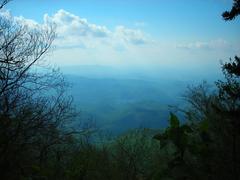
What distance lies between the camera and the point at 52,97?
1235 centimetres

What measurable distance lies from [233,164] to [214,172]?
0.70m

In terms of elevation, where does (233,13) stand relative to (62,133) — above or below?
above

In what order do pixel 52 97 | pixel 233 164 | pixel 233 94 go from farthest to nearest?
Result: 1. pixel 52 97
2. pixel 233 94
3. pixel 233 164

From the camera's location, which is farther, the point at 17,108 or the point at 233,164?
the point at 17,108

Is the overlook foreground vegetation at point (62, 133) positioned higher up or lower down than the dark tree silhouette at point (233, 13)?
lower down

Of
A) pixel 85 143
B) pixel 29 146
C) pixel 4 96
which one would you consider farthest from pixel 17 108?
pixel 85 143

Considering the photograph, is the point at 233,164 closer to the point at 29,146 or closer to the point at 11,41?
the point at 29,146

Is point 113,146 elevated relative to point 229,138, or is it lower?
lower

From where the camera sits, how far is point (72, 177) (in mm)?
12570

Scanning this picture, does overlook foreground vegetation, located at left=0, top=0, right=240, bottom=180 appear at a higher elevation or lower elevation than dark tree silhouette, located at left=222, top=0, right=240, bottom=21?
lower

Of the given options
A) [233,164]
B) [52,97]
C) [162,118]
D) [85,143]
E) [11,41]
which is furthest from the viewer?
[162,118]

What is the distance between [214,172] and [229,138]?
109 centimetres

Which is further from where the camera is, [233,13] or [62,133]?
[62,133]

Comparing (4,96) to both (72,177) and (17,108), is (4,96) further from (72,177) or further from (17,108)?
(72,177)
